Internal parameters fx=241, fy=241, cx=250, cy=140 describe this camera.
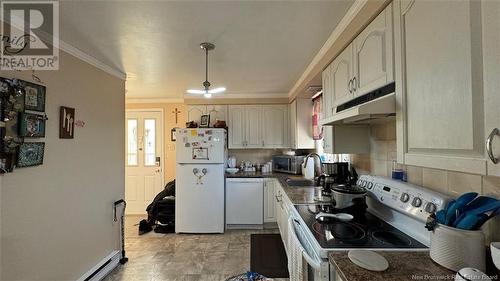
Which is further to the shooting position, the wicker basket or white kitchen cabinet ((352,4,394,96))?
white kitchen cabinet ((352,4,394,96))

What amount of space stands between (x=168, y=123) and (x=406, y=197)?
4.25m

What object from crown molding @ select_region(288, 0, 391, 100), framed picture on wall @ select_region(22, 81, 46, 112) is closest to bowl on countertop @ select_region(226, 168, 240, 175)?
crown molding @ select_region(288, 0, 391, 100)

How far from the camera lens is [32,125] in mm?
1727

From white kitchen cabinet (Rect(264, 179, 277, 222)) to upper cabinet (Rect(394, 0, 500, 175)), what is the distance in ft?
9.22

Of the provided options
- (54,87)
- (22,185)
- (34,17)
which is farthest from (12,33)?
(22,185)

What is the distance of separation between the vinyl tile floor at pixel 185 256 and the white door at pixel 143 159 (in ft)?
3.07

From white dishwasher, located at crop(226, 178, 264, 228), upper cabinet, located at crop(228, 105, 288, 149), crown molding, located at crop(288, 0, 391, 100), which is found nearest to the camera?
crown molding, located at crop(288, 0, 391, 100)

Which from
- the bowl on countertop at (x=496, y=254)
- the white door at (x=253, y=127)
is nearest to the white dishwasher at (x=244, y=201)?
the white door at (x=253, y=127)

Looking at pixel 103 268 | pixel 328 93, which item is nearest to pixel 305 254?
pixel 328 93

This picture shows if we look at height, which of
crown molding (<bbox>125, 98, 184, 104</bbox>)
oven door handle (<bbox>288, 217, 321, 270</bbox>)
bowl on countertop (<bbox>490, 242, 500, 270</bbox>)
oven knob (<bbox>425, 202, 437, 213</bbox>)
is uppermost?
crown molding (<bbox>125, 98, 184, 104</bbox>)

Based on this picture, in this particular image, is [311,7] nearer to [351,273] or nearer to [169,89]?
[351,273]

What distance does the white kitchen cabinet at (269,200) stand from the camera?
3.83 metres

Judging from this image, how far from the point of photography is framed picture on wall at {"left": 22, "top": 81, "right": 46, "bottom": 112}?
5.52ft

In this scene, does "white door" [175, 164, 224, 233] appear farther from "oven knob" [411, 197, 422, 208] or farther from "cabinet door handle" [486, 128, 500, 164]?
"cabinet door handle" [486, 128, 500, 164]
